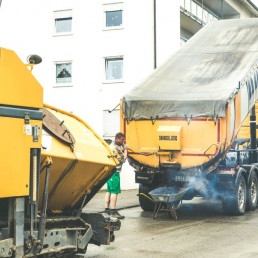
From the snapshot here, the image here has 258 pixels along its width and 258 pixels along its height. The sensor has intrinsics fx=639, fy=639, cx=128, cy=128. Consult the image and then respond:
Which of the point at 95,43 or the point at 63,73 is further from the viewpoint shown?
the point at 63,73

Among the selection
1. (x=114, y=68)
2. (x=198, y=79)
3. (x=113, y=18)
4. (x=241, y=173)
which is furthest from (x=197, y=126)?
(x=113, y=18)

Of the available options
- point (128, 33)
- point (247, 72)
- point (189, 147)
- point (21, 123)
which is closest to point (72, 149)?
point (21, 123)

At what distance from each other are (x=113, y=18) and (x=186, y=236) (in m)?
19.2

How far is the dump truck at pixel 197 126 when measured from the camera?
1332cm

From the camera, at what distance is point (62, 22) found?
30.0m

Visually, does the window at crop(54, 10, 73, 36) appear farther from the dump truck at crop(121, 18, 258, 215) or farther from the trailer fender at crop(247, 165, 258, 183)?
the trailer fender at crop(247, 165, 258, 183)

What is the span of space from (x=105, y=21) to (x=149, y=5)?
2.18 meters

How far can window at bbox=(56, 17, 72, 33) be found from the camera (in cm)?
2984

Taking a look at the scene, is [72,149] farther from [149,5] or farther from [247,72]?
[149,5]

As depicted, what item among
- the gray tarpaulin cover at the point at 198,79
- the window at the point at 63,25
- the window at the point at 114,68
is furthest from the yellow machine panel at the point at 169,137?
the window at the point at 63,25

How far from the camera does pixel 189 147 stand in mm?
13406

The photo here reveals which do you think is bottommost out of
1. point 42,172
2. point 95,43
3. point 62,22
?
point 42,172

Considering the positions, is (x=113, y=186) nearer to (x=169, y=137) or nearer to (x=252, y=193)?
(x=169, y=137)

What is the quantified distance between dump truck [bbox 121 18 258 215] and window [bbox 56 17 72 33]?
1503cm
